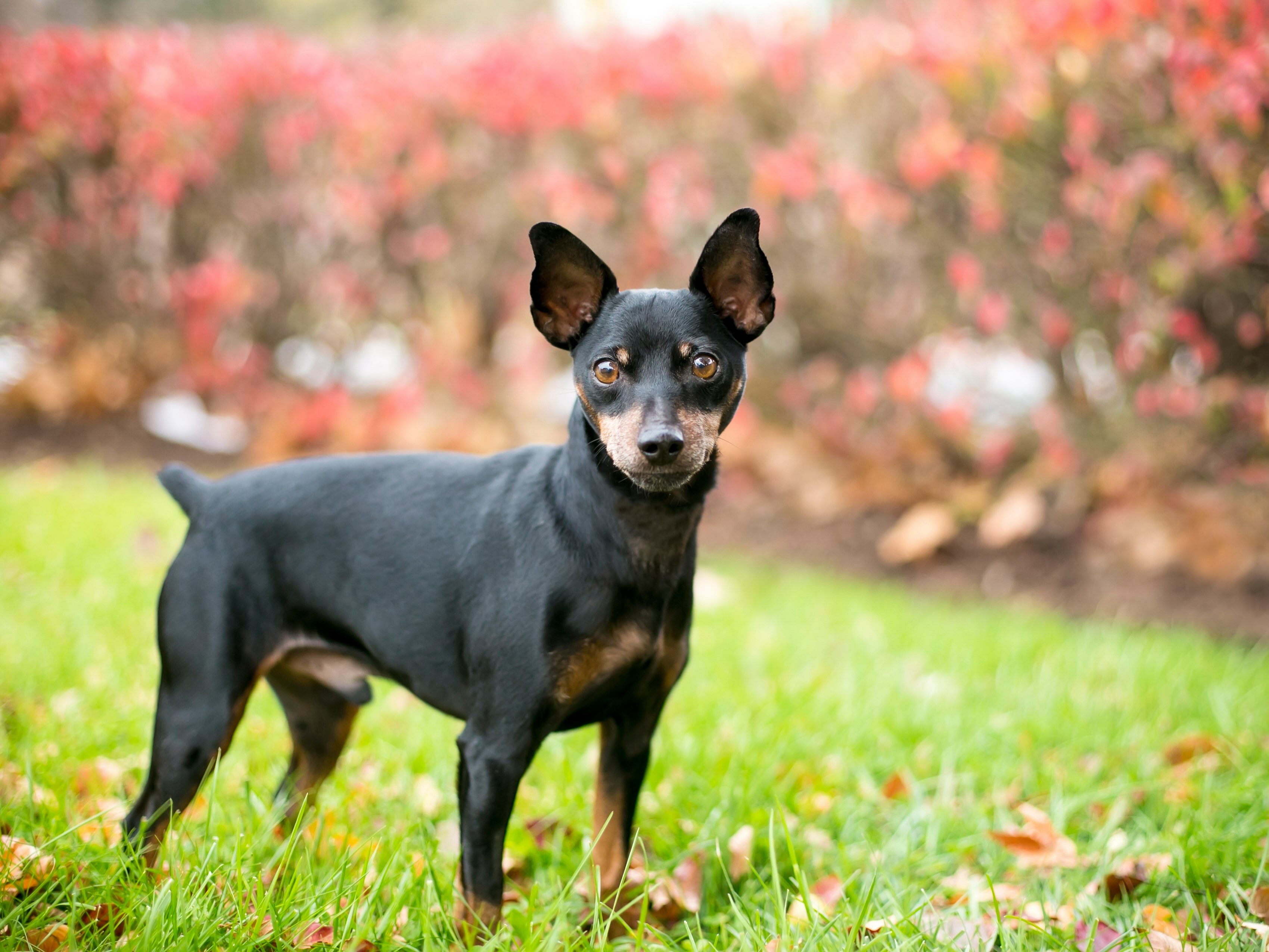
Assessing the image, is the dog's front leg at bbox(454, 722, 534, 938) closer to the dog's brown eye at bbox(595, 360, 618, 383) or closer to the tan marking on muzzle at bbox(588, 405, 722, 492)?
the tan marking on muzzle at bbox(588, 405, 722, 492)

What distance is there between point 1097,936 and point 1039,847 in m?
0.40

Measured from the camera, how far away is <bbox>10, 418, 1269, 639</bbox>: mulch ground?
480 centimetres

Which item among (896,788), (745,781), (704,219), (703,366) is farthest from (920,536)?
(703,366)

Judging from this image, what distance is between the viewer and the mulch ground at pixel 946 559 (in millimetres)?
4797

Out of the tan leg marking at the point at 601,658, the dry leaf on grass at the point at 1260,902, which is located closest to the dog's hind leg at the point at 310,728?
Result: the tan leg marking at the point at 601,658

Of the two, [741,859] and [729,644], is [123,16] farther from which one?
[741,859]

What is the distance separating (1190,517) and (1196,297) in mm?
1073

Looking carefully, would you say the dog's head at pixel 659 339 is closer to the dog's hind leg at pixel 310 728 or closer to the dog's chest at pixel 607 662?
the dog's chest at pixel 607 662

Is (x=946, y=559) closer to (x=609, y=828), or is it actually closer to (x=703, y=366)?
(x=609, y=828)

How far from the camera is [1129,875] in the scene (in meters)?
2.32

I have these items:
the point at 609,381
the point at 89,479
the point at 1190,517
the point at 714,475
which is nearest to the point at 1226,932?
the point at 714,475

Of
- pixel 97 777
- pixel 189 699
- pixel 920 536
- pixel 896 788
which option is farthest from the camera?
pixel 920 536

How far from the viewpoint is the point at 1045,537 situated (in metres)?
5.51

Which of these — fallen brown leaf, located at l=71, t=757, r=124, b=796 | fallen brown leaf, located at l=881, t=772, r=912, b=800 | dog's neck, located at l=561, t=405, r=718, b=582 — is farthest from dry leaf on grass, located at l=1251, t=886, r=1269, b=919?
fallen brown leaf, located at l=71, t=757, r=124, b=796
